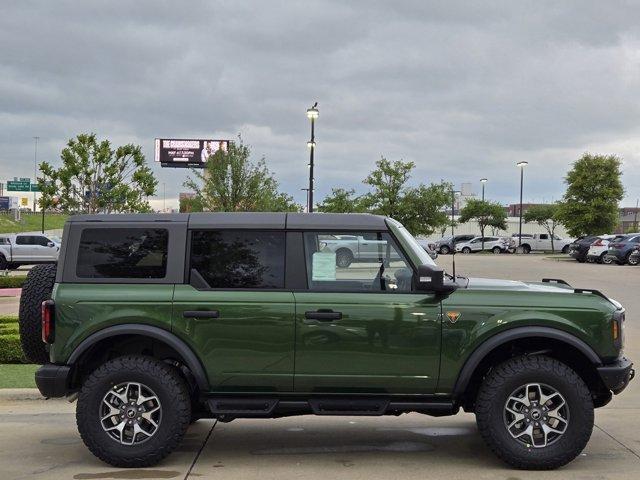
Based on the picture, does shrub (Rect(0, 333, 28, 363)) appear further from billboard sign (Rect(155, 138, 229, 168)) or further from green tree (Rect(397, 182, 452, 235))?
billboard sign (Rect(155, 138, 229, 168))

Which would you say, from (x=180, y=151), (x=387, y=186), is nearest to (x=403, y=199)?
(x=387, y=186)

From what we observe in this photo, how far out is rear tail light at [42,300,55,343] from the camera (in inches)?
194

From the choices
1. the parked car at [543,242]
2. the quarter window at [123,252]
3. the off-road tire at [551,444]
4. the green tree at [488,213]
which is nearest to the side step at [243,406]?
the quarter window at [123,252]

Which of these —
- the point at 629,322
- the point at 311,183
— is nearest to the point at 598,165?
the point at 311,183

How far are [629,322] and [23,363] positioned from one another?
35.3 ft

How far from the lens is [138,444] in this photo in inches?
195

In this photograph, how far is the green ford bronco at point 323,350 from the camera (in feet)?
16.1

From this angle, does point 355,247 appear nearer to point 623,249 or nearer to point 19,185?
point 623,249

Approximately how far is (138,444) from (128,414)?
23cm

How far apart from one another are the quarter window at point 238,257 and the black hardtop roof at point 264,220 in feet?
0.22

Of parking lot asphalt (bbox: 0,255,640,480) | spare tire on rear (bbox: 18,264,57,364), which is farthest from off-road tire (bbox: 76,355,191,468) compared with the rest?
spare tire on rear (bbox: 18,264,57,364)

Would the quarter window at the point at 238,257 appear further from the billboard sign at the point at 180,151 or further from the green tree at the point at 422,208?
the billboard sign at the point at 180,151

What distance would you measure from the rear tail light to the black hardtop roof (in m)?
0.65

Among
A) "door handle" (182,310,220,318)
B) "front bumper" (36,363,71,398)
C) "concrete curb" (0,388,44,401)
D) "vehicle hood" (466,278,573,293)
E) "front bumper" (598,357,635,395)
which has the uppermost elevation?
"vehicle hood" (466,278,573,293)
